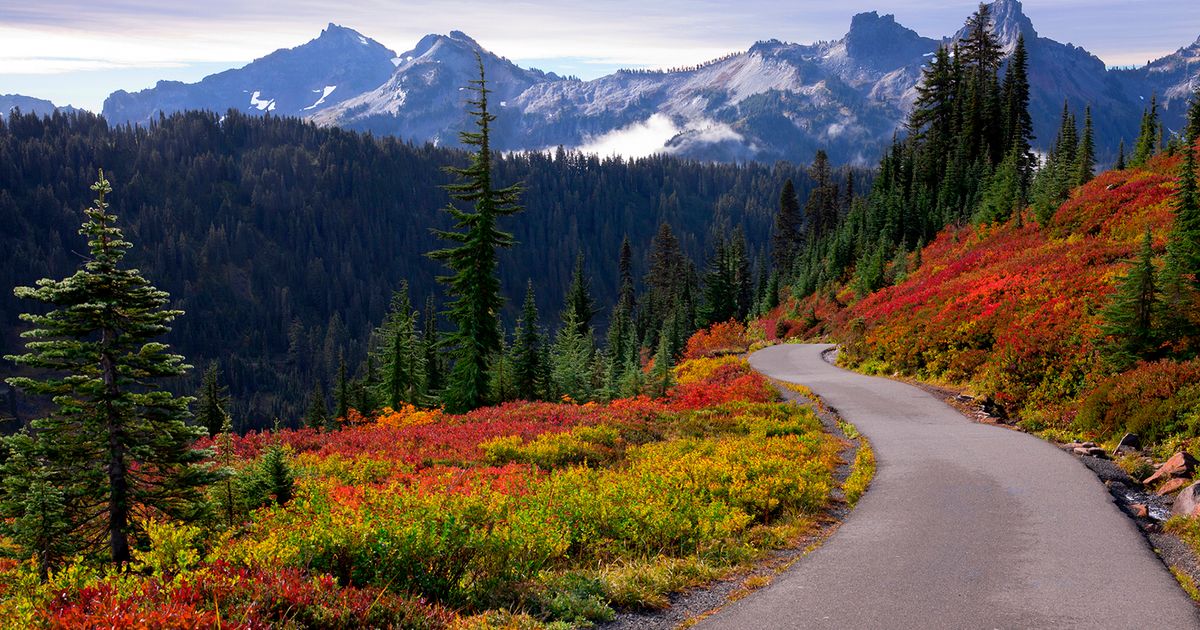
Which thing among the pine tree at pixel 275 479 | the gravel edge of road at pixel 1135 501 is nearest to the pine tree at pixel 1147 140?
the gravel edge of road at pixel 1135 501

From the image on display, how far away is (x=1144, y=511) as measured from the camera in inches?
421

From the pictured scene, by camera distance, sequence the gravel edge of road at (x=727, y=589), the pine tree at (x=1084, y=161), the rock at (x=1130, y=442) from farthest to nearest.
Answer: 1. the pine tree at (x=1084, y=161)
2. the rock at (x=1130, y=442)
3. the gravel edge of road at (x=727, y=589)

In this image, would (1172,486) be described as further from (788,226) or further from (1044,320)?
(788,226)

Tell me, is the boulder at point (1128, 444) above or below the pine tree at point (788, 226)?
below

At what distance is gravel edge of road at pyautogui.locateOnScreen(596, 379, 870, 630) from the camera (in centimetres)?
705

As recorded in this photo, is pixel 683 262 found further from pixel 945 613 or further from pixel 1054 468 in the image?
pixel 945 613

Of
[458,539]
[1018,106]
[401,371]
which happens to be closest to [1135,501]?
[458,539]

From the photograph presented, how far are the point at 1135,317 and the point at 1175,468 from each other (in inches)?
281

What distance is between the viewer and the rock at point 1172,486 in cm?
1160

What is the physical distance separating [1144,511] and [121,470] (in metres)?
16.8

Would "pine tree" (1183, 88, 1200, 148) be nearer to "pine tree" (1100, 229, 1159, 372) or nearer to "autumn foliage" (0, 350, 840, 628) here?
"pine tree" (1100, 229, 1159, 372)

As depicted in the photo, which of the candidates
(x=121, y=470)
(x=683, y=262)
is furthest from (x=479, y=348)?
(x=683, y=262)

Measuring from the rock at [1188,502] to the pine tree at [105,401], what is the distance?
15.9 m

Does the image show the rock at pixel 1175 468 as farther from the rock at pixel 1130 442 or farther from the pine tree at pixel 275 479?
the pine tree at pixel 275 479
